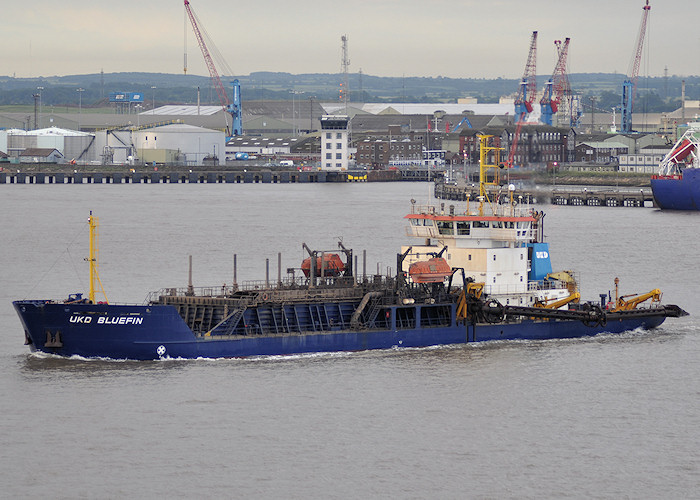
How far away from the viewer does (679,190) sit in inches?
3455

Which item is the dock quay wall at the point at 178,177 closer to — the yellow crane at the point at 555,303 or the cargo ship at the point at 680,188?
the cargo ship at the point at 680,188

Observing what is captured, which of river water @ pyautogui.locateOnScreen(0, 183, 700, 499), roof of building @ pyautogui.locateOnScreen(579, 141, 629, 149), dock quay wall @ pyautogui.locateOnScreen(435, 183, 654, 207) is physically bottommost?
river water @ pyautogui.locateOnScreen(0, 183, 700, 499)

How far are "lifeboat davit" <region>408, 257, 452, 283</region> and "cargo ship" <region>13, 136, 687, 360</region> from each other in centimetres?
3

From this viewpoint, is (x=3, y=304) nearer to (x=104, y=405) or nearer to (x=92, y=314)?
(x=92, y=314)

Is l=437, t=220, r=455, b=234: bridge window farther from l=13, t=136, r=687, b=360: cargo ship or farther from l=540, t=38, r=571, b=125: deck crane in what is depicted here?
l=540, t=38, r=571, b=125: deck crane

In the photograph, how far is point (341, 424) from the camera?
24.3 meters

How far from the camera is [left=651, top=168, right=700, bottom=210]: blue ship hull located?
285ft

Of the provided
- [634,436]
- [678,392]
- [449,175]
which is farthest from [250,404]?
[449,175]

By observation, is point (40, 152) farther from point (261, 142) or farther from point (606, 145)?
point (606, 145)

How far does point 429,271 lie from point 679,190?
6070 cm

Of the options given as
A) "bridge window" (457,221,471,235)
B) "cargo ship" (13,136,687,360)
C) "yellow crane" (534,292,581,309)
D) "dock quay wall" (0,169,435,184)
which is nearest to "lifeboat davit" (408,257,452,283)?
"cargo ship" (13,136,687,360)

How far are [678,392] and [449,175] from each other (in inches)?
3919

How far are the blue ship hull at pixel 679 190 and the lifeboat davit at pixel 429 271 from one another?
59457 mm

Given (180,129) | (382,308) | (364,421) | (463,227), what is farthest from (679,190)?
(180,129)
